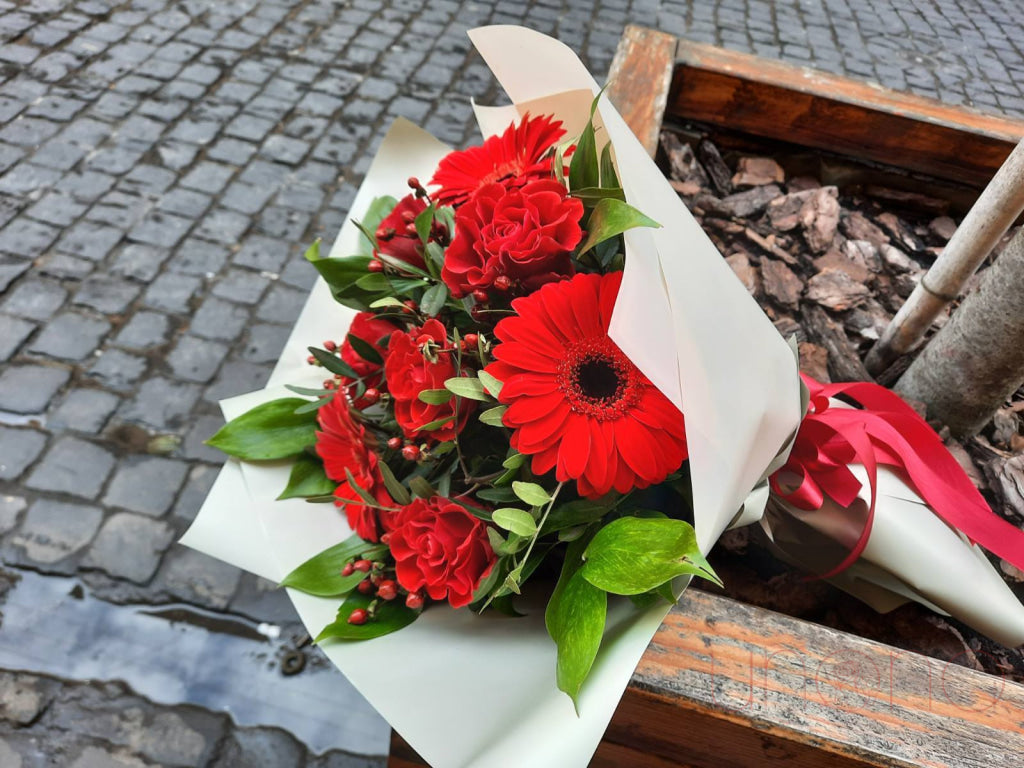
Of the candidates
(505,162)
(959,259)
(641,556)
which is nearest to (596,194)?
(505,162)

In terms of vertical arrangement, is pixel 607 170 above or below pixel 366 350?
above

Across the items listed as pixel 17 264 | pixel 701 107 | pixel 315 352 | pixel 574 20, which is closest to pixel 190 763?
pixel 315 352

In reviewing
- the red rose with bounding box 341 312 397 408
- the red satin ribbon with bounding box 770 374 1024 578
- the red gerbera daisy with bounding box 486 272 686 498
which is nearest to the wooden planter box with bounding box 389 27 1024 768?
the red satin ribbon with bounding box 770 374 1024 578

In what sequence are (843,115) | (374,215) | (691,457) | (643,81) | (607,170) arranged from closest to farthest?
(691,457) → (607,170) → (374,215) → (643,81) → (843,115)

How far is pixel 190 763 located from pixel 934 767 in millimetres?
1401

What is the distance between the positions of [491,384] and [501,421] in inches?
1.4

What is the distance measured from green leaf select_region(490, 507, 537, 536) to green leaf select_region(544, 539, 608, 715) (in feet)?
0.24

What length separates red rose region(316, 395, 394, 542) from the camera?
0.81m

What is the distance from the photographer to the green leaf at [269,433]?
0.94 meters

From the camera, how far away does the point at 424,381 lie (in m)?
0.72

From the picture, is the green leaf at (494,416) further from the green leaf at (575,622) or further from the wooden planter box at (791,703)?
the wooden planter box at (791,703)

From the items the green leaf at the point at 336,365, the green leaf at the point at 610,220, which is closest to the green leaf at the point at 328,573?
the green leaf at the point at 336,365

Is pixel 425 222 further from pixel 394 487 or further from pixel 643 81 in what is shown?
pixel 643 81

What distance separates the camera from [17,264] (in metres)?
2.30
